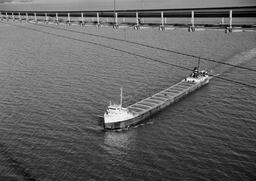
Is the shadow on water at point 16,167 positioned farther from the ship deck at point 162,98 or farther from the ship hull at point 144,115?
the ship deck at point 162,98

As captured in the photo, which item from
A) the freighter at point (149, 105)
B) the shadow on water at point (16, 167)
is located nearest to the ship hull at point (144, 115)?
the freighter at point (149, 105)

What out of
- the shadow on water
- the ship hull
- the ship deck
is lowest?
the shadow on water

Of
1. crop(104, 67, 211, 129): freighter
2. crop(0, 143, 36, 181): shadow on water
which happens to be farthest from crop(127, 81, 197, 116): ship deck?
crop(0, 143, 36, 181): shadow on water

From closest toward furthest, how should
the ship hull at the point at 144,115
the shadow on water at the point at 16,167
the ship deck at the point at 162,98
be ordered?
the shadow on water at the point at 16,167 < the ship hull at the point at 144,115 < the ship deck at the point at 162,98

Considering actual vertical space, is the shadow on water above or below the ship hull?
below

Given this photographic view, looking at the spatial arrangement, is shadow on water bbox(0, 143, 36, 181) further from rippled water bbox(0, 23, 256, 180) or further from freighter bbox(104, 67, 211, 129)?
freighter bbox(104, 67, 211, 129)

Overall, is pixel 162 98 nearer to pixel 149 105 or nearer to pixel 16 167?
pixel 149 105

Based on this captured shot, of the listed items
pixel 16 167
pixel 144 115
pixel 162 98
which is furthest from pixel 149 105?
pixel 16 167
